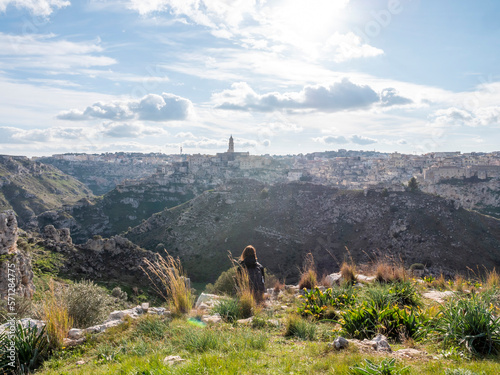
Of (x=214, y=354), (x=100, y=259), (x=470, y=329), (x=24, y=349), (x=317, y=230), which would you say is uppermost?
(x=470, y=329)

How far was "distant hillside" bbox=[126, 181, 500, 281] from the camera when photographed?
4381 centimetres

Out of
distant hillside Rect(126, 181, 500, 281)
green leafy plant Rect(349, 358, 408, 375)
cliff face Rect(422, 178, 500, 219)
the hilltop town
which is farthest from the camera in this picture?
the hilltop town

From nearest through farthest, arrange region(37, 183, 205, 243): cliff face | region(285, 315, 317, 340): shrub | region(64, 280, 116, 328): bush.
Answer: region(285, 315, 317, 340): shrub < region(64, 280, 116, 328): bush < region(37, 183, 205, 243): cliff face

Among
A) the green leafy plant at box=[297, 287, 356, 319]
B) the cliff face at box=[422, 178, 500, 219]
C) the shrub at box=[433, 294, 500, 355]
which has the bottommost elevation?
the cliff face at box=[422, 178, 500, 219]

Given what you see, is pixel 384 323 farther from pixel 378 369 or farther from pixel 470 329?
pixel 378 369

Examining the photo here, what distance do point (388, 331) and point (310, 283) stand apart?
15.9 feet

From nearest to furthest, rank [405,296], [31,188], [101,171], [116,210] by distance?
[405,296]
[116,210]
[31,188]
[101,171]

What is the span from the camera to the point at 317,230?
54.0 m

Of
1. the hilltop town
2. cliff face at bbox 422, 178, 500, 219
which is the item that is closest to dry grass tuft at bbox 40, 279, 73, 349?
cliff face at bbox 422, 178, 500, 219

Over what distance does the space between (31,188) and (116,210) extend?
42.5 meters

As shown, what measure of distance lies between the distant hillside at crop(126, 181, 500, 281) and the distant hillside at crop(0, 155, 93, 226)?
46973 mm

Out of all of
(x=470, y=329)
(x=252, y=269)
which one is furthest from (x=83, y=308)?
(x=470, y=329)

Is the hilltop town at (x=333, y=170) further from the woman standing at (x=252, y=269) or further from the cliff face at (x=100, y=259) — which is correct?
the woman standing at (x=252, y=269)

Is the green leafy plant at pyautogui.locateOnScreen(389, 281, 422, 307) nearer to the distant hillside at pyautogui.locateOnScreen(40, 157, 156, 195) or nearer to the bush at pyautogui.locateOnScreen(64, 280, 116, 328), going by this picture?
the bush at pyautogui.locateOnScreen(64, 280, 116, 328)
